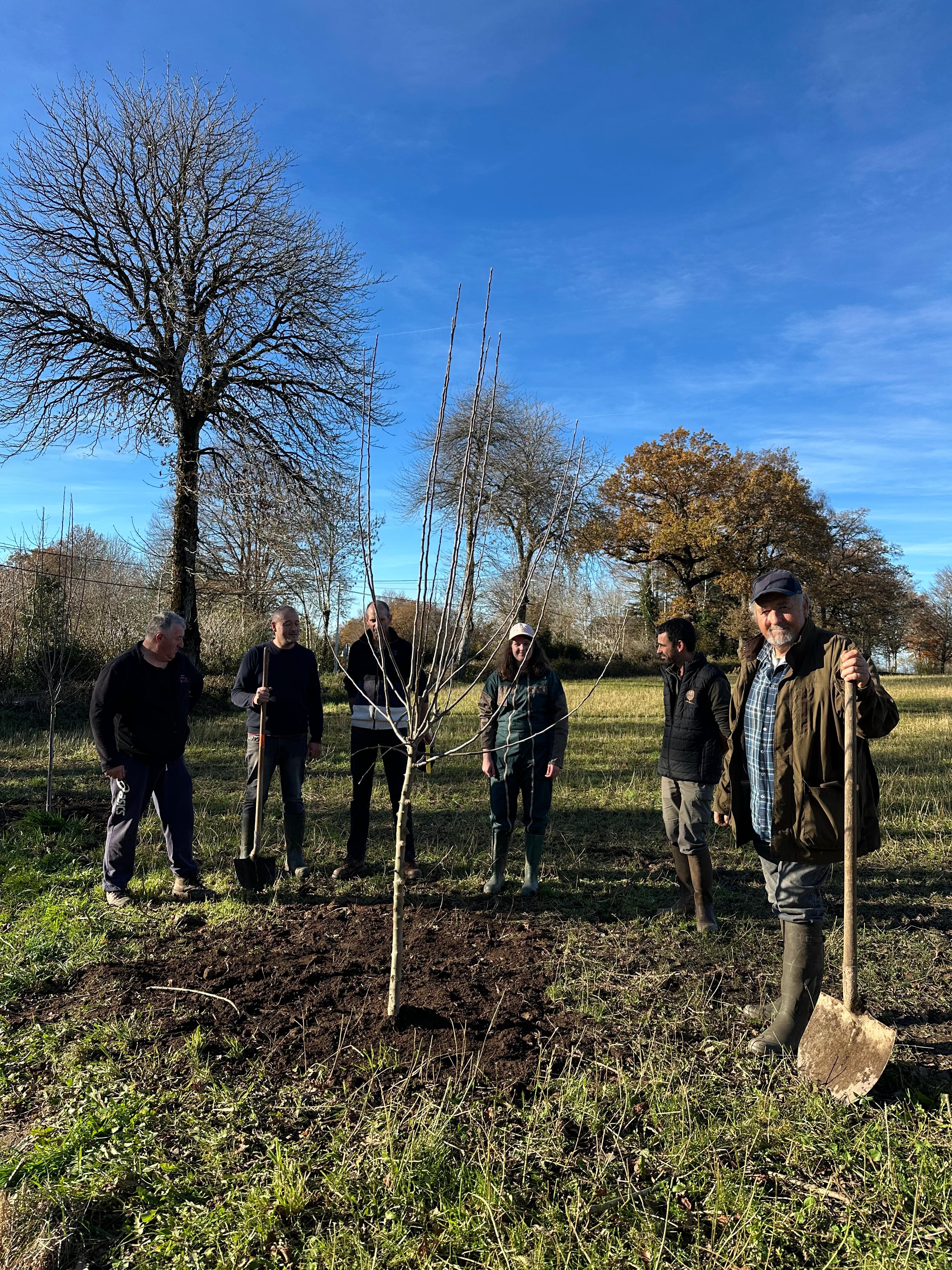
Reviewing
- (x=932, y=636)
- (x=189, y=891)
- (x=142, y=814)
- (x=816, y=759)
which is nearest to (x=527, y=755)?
(x=816, y=759)

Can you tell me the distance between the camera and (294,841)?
575cm

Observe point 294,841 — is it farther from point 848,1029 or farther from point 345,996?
point 848,1029

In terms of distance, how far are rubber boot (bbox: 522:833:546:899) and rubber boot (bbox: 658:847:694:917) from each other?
877mm

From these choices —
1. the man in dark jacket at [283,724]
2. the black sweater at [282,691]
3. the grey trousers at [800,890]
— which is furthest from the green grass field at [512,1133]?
the black sweater at [282,691]

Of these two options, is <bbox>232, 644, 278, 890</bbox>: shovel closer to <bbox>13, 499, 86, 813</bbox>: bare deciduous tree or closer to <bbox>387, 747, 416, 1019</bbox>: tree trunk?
<bbox>387, 747, 416, 1019</bbox>: tree trunk

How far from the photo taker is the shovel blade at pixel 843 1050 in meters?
2.84

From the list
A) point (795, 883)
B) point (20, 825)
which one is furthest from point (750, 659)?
point (20, 825)

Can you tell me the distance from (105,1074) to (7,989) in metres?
1.12

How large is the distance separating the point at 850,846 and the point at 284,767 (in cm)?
408

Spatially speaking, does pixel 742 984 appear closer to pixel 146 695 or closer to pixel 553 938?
pixel 553 938

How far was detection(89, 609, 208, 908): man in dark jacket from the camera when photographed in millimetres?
5047

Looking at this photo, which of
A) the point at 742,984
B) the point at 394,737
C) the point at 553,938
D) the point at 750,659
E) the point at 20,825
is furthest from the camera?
Answer: the point at 20,825

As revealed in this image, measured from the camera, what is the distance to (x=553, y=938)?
448cm

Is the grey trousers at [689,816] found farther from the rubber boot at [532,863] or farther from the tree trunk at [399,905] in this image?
the tree trunk at [399,905]
